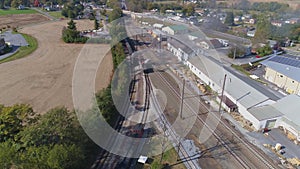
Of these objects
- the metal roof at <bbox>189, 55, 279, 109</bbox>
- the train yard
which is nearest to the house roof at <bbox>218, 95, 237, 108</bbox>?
the metal roof at <bbox>189, 55, 279, 109</bbox>

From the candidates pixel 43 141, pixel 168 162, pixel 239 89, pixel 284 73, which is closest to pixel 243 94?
pixel 239 89

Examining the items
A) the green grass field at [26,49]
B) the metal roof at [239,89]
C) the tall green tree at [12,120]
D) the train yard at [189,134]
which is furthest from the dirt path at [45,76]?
the metal roof at [239,89]

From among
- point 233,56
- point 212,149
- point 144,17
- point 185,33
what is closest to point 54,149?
point 212,149

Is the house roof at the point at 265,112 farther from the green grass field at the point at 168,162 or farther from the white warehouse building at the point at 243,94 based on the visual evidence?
the green grass field at the point at 168,162

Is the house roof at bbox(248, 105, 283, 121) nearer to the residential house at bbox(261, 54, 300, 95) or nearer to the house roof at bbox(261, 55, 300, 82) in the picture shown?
the residential house at bbox(261, 54, 300, 95)

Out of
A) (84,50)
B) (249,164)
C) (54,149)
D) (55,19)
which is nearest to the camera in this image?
(54,149)

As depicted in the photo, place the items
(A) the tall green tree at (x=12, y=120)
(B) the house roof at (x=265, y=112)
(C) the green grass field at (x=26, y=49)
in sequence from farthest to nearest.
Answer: (C) the green grass field at (x=26, y=49), (B) the house roof at (x=265, y=112), (A) the tall green tree at (x=12, y=120)

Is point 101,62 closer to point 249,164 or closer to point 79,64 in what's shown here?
point 79,64
